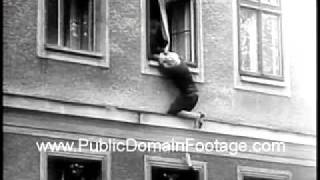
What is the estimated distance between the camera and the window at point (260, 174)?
1141cm

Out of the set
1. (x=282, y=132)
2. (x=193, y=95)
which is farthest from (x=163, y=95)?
(x=282, y=132)

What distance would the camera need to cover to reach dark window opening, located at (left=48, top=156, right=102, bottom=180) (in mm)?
10602

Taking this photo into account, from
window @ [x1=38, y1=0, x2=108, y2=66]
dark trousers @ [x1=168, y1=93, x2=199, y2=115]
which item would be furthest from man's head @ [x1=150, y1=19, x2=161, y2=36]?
dark trousers @ [x1=168, y1=93, x2=199, y2=115]

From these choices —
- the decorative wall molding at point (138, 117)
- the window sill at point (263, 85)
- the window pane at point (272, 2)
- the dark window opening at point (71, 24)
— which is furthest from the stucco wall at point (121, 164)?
the window pane at point (272, 2)

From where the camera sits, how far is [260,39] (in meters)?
11.8

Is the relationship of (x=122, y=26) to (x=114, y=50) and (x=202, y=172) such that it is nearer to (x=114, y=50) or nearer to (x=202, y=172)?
(x=114, y=50)

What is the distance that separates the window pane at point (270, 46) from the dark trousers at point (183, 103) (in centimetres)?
81

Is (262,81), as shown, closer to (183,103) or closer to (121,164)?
(183,103)

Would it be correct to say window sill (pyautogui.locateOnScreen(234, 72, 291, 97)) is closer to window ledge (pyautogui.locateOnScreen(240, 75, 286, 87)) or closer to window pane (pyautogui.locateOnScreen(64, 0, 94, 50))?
window ledge (pyautogui.locateOnScreen(240, 75, 286, 87))

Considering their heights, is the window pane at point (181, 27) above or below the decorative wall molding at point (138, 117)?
above

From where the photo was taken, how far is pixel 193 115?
36.8 feet

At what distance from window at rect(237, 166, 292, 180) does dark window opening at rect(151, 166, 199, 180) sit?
1.39 ft

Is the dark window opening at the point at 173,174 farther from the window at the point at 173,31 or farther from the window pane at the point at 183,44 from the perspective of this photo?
the window pane at the point at 183,44

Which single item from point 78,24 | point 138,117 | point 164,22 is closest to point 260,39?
point 164,22
